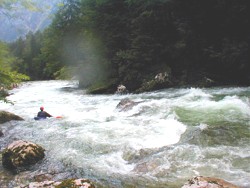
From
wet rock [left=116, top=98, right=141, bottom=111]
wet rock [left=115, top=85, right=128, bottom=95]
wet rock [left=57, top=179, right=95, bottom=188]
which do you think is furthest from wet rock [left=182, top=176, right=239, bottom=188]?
wet rock [left=115, top=85, right=128, bottom=95]

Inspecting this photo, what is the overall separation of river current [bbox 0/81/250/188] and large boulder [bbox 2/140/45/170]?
23 centimetres

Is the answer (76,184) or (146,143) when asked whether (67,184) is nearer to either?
(76,184)

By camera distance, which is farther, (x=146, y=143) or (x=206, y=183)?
Result: (x=146, y=143)

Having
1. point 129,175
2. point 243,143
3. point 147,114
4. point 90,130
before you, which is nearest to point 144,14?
point 147,114

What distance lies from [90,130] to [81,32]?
21.7 metres

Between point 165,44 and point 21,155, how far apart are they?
52.9 feet

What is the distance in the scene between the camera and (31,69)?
221 ft

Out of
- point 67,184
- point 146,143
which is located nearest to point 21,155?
point 67,184

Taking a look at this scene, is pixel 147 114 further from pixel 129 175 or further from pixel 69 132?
pixel 129 175

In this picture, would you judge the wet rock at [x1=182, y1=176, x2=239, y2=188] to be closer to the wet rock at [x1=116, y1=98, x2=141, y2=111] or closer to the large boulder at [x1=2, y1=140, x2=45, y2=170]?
the large boulder at [x1=2, y1=140, x2=45, y2=170]

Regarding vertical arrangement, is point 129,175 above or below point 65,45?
below

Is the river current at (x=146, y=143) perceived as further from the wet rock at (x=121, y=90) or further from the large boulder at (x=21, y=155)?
the wet rock at (x=121, y=90)

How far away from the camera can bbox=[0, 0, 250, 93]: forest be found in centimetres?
1872

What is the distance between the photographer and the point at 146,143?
885cm
